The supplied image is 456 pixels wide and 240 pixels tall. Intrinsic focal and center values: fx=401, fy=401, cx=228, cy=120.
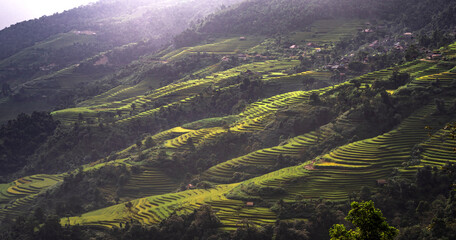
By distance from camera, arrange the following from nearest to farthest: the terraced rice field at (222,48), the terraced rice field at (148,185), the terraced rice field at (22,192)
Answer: the terraced rice field at (148,185), the terraced rice field at (22,192), the terraced rice field at (222,48)

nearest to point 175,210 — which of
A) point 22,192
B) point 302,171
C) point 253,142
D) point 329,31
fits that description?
point 302,171

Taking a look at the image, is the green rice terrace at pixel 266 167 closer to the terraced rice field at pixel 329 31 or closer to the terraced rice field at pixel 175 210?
the terraced rice field at pixel 175 210

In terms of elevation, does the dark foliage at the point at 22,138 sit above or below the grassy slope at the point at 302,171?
above

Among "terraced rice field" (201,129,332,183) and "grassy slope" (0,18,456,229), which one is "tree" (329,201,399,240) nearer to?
"grassy slope" (0,18,456,229)

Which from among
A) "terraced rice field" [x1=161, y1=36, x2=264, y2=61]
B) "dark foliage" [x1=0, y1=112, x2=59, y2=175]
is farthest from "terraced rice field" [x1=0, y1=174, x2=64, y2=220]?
"terraced rice field" [x1=161, y1=36, x2=264, y2=61]

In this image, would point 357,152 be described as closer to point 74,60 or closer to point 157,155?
point 157,155

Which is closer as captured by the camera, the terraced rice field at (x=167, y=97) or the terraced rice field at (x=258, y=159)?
the terraced rice field at (x=258, y=159)

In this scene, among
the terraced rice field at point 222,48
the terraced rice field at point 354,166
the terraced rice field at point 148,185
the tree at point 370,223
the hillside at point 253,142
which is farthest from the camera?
the terraced rice field at point 222,48

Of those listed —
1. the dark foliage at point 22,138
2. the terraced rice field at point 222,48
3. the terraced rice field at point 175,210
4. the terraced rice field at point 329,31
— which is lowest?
the terraced rice field at point 175,210

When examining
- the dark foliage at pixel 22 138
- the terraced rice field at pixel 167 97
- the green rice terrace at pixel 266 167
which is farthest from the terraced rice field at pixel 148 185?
the dark foliage at pixel 22 138

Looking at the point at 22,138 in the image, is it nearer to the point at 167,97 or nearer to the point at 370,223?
the point at 167,97
